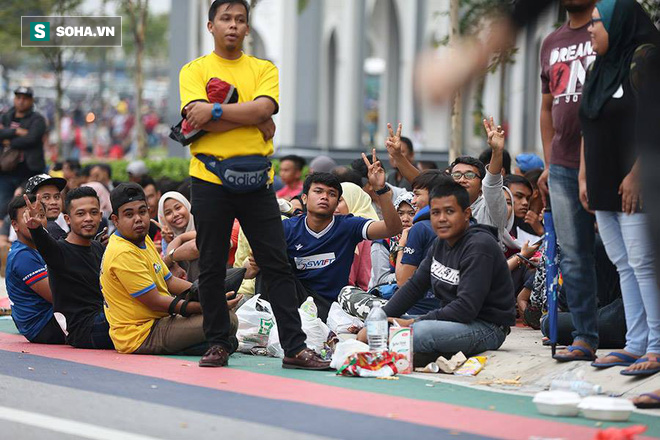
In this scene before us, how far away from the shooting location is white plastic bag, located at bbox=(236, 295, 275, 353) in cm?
852

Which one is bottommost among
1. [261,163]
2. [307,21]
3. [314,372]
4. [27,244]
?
[314,372]

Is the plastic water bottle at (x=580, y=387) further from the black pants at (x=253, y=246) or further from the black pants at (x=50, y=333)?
the black pants at (x=50, y=333)

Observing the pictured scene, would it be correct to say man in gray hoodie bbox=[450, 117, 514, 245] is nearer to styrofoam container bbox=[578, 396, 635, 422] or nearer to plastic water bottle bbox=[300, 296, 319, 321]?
plastic water bottle bbox=[300, 296, 319, 321]

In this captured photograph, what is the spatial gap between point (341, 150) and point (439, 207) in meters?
14.7

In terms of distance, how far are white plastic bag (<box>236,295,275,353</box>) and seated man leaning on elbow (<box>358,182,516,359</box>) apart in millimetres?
927

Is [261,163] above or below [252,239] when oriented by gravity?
above

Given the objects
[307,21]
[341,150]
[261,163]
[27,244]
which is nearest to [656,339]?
[261,163]

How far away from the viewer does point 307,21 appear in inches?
1053

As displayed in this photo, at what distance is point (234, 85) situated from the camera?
291 inches

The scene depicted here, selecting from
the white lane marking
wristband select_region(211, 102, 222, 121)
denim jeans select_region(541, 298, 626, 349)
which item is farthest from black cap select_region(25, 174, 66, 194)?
denim jeans select_region(541, 298, 626, 349)

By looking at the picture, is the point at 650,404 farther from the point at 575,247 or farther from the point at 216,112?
the point at 216,112

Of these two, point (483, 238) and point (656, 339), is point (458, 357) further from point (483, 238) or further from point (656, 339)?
point (656, 339)

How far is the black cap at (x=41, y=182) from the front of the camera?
30.9 ft

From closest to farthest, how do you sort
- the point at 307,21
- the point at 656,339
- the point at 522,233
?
the point at 656,339, the point at 522,233, the point at 307,21
